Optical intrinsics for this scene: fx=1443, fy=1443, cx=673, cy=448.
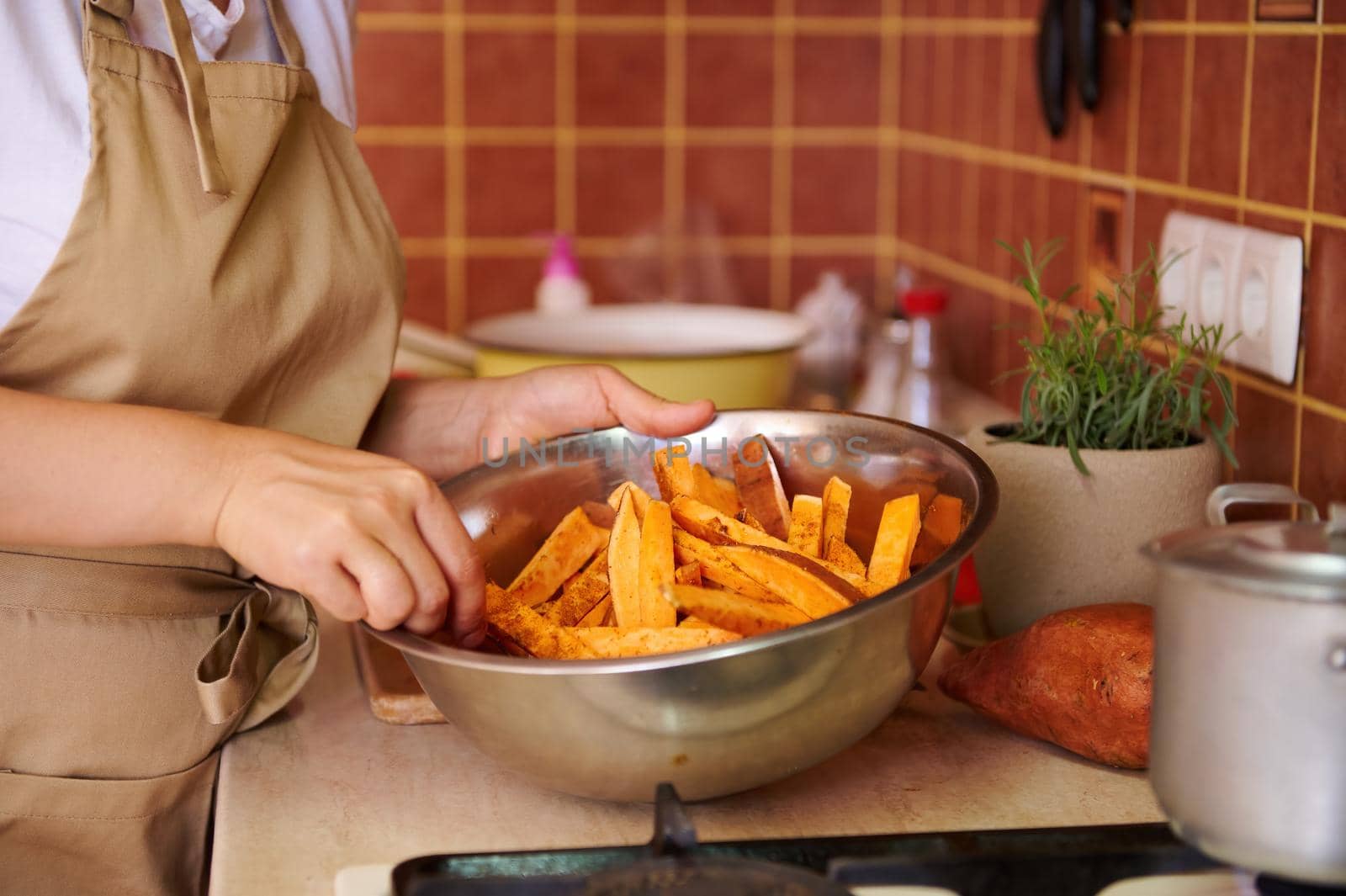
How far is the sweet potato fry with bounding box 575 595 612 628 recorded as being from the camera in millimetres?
919

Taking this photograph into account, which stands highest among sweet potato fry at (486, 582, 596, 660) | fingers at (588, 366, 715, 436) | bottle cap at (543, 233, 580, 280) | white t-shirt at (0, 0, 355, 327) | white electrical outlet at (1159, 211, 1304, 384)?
white t-shirt at (0, 0, 355, 327)

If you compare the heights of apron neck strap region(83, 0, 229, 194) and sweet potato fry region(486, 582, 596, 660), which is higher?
apron neck strap region(83, 0, 229, 194)

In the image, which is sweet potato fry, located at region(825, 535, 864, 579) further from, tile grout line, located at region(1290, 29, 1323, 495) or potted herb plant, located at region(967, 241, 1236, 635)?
tile grout line, located at region(1290, 29, 1323, 495)

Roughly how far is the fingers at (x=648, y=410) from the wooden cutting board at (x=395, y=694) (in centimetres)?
25

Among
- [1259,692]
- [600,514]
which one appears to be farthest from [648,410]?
[1259,692]

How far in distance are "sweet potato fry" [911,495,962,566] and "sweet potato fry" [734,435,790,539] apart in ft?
0.30

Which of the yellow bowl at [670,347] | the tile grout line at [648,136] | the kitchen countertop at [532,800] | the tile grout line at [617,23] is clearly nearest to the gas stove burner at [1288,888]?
the kitchen countertop at [532,800]

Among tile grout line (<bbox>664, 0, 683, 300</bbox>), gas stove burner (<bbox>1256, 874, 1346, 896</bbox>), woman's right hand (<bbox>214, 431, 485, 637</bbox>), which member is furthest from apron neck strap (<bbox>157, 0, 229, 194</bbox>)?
tile grout line (<bbox>664, 0, 683, 300</bbox>)

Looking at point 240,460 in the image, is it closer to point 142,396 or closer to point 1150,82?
point 142,396

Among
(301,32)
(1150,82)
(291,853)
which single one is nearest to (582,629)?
(291,853)

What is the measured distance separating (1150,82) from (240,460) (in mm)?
1003

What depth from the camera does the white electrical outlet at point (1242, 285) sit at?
1.13 m

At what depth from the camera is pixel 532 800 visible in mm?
897

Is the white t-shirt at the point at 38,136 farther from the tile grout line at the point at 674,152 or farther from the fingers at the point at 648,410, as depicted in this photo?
the tile grout line at the point at 674,152
